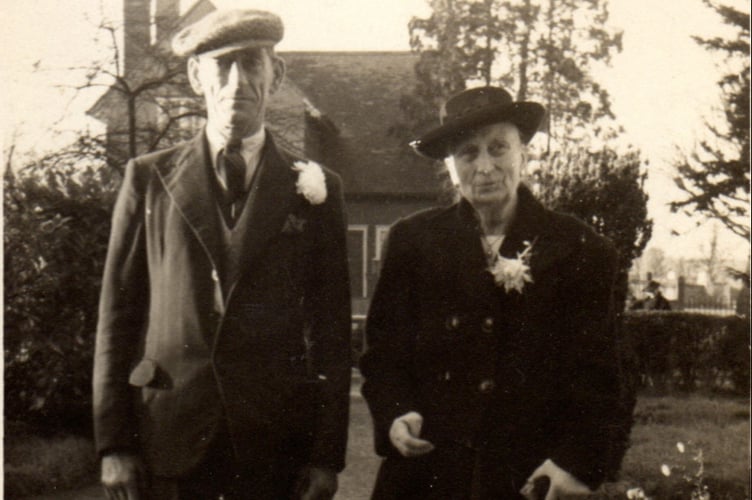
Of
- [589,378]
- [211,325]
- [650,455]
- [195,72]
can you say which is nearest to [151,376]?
[211,325]

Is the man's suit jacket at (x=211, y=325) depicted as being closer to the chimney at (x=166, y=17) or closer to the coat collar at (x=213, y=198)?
the coat collar at (x=213, y=198)

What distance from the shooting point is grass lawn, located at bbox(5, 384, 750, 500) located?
1.88 meters

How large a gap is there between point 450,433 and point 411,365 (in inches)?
6.4

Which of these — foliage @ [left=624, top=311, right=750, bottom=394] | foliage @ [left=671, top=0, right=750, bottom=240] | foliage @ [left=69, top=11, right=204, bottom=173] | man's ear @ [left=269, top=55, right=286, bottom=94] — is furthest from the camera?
foliage @ [left=624, top=311, right=750, bottom=394]

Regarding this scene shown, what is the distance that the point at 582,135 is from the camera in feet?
7.71

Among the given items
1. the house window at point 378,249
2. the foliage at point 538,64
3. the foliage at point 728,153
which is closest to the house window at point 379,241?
the house window at point 378,249

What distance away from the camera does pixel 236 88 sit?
5.31 feet

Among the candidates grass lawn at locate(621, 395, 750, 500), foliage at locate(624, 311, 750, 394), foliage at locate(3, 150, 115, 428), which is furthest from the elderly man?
foliage at locate(624, 311, 750, 394)

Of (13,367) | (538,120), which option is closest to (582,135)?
(538,120)

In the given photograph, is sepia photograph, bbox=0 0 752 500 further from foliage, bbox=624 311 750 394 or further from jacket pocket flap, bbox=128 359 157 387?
foliage, bbox=624 311 750 394

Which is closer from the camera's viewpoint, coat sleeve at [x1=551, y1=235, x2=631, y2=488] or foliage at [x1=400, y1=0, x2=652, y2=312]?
coat sleeve at [x1=551, y1=235, x2=631, y2=488]

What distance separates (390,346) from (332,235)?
273 millimetres

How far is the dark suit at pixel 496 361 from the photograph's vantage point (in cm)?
171

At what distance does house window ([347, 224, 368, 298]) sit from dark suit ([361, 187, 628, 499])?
2.8 inches
